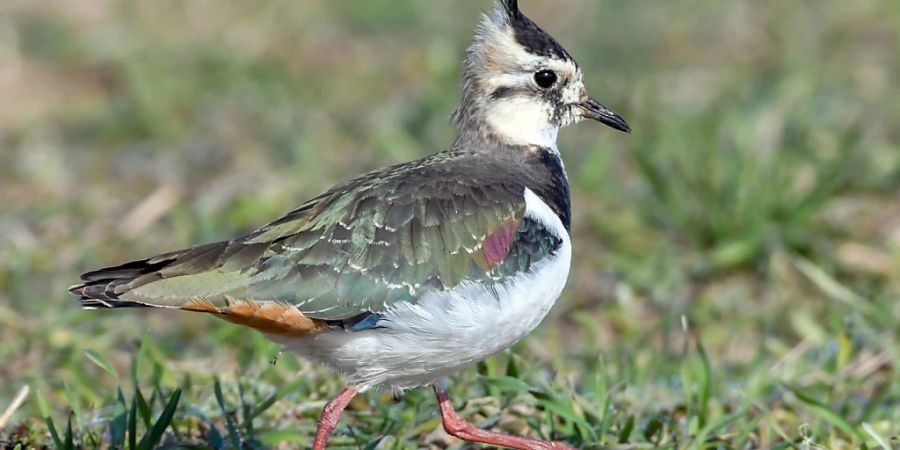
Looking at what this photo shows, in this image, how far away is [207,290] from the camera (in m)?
4.56

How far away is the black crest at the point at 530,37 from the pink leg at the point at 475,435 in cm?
145

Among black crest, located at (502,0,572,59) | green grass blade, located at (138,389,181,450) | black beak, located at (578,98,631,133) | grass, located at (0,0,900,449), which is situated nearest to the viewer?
green grass blade, located at (138,389,181,450)

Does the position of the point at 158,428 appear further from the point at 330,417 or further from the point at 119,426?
the point at 330,417

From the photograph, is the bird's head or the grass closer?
the grass

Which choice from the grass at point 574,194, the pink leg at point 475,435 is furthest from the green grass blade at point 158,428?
the pink leg at point 475,435

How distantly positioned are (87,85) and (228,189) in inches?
126

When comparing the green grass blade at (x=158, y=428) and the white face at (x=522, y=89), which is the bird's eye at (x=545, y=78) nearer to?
the white face at (x=522, y=89)

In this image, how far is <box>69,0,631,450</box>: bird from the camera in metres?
4.56

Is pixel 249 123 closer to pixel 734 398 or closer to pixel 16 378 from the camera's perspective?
pixel 16 378

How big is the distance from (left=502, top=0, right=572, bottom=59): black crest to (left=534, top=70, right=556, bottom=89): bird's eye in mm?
71

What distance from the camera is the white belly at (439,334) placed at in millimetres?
4559

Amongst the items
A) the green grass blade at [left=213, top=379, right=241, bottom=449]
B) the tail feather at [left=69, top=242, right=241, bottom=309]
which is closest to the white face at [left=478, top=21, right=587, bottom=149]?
the tail feather at [left=69, top=242, right=241, bottom=309]

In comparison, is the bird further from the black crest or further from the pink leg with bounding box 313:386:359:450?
the black crest

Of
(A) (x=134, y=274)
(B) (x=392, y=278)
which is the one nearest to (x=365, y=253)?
(B) (x=392, y=278)
